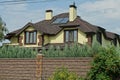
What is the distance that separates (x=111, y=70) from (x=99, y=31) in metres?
20.7

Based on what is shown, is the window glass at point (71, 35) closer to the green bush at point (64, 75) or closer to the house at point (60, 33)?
the house at point (60, 33)

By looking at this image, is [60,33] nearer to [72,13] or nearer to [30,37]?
[72,13]

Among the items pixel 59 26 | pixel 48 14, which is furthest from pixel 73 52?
pixel 48 14

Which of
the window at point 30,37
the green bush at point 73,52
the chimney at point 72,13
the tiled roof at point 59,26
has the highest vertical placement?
the chimney at point 72,13

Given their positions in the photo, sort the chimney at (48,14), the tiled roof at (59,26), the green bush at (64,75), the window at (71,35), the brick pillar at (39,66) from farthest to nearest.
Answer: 1. the chimney at (48,14)
2. the window at (71,35)
3. the tiled roof at (59,26)
4. the brick pillar at (39,66)
5. the green bush at (64,75)

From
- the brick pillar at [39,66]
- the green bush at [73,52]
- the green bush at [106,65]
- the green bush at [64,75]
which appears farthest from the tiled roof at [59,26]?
the green bush at [64,75]

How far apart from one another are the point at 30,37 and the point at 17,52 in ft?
56.9

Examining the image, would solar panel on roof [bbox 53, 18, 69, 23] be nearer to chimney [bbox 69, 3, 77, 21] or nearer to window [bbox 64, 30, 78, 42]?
chimney [bbox 69, 3, 77, 21]

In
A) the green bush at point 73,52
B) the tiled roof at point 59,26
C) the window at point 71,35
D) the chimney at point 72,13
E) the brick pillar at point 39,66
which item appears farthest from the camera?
the chimney at point 72,13

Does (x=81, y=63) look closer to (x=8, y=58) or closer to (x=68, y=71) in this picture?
(x=68, y=71)

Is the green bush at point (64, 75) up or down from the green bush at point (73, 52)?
down

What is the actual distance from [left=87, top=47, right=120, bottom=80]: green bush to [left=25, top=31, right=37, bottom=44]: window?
2064cm

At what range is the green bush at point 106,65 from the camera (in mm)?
13266

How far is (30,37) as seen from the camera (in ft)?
112
